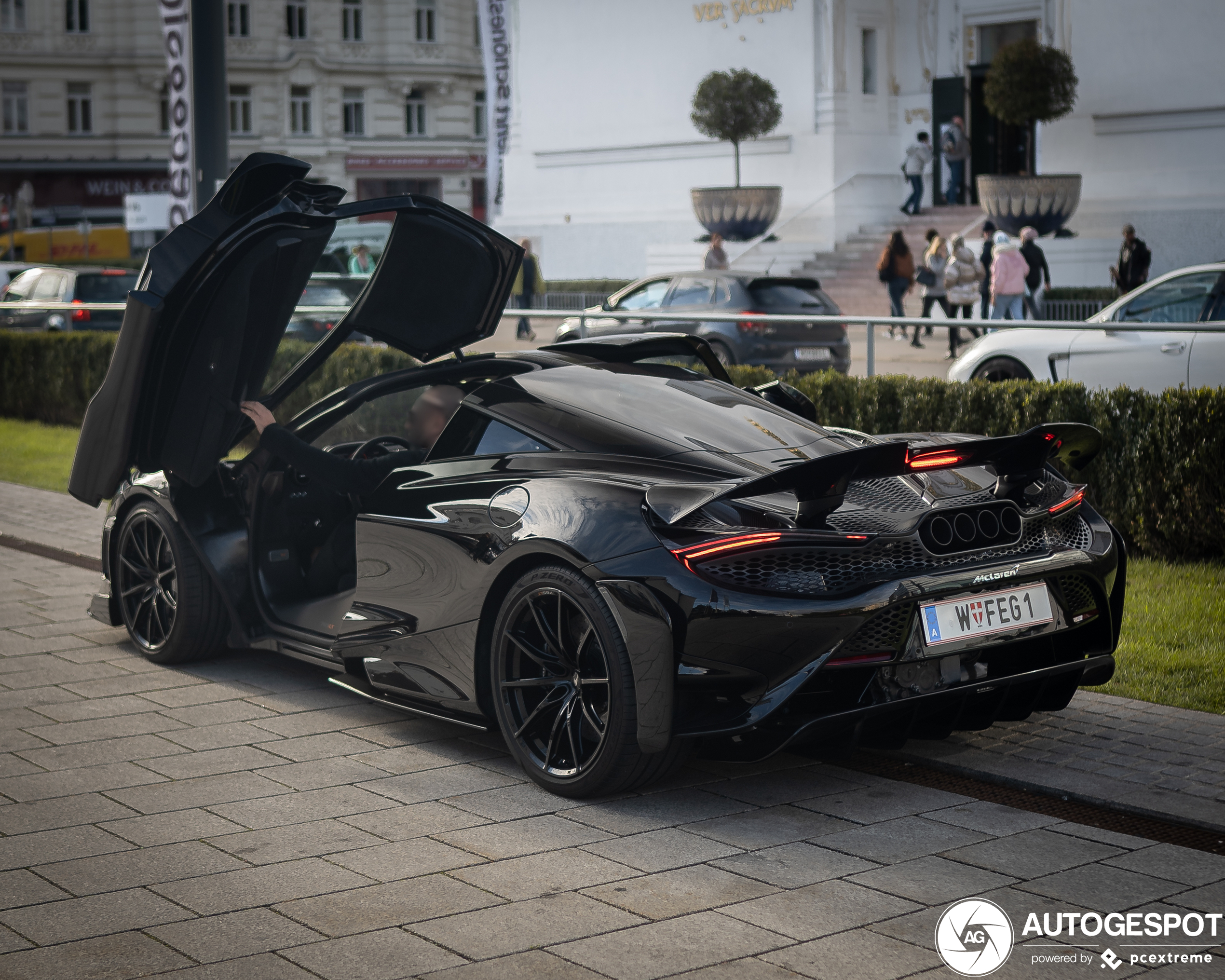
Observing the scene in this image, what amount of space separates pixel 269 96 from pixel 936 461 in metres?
61.3

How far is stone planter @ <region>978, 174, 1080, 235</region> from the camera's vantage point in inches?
1089

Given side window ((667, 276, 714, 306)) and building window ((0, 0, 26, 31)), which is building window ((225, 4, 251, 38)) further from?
side window ((667, 276, 714, 306))

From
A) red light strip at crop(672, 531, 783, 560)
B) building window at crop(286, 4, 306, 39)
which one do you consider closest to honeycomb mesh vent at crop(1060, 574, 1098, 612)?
red light strip at crop(672, 531, 783, 560)

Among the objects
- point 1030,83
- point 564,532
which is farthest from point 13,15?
point 564,532

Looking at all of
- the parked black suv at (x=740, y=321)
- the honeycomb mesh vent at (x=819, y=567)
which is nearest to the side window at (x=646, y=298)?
the parked black suv at (x=740, y=321)

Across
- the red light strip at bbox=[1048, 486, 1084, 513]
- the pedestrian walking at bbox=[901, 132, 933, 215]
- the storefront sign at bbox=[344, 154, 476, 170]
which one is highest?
the storefront sign at bbox=[344, 154, 476, 170]

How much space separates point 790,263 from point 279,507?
25.6 metres

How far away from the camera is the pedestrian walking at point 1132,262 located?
2483 centimetres

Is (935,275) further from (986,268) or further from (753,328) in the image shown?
(753,328)

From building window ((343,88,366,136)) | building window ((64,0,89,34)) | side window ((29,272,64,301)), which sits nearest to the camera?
side window ((29,272,64,301))

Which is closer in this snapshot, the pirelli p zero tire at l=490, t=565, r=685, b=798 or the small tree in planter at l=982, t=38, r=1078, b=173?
Result: the pirelli p zero tire at l=490, t=565, r=685, b=798

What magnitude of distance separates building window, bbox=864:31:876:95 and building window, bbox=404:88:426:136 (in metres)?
33.8

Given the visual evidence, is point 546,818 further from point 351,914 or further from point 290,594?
Answer: point 290,594

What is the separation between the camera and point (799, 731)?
4453mm
